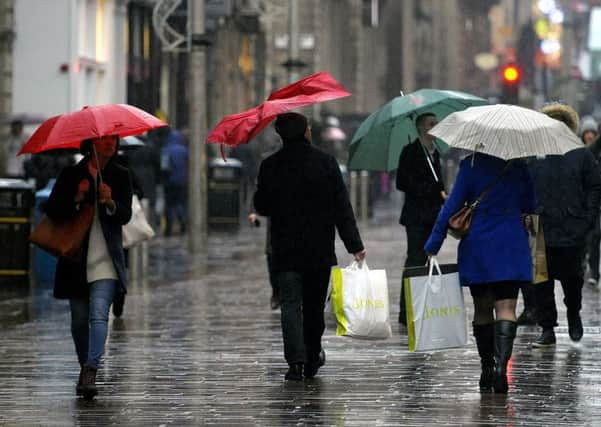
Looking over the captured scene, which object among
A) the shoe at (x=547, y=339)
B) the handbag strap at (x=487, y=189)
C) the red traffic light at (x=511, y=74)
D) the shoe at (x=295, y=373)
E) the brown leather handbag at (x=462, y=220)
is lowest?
the shoe at (x=547, y=339)

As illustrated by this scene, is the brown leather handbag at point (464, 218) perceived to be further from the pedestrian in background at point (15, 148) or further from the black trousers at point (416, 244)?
the pedestrian in background at point (15, 148)

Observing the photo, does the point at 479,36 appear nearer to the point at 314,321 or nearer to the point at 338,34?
the point at 338,34

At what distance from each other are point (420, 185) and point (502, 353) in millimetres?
4370

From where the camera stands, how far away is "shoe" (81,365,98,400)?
1163cm

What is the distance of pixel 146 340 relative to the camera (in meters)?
15.3

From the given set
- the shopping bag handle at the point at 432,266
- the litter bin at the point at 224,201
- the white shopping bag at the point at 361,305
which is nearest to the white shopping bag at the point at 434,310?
the shopping bag handle at the point at 432,266

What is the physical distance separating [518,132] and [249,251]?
1721 cm

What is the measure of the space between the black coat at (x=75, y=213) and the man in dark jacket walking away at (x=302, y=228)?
103cm

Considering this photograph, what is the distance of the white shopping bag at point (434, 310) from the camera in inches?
466

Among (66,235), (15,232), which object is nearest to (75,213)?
(66,235)

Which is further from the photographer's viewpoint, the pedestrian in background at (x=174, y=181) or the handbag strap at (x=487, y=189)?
the pedestrian in background at (x=174, y=181)

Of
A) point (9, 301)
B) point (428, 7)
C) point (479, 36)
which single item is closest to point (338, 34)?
point (428, 7)

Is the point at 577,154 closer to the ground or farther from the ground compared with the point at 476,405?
farther from the ground

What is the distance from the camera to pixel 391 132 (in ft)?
55.4
